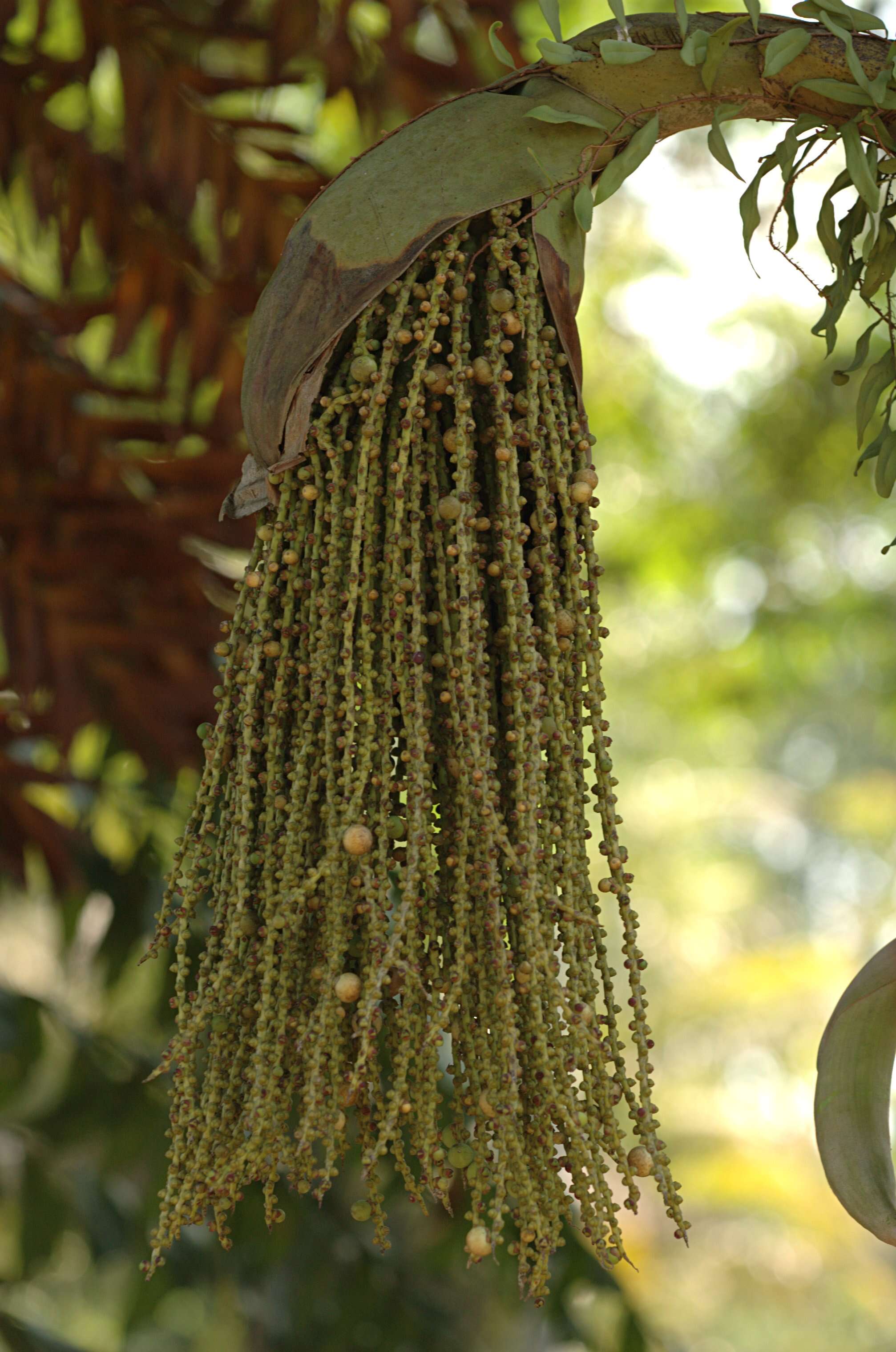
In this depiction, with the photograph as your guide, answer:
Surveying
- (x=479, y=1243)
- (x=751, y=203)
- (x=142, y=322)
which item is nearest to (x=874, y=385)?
(x=751, y=203)

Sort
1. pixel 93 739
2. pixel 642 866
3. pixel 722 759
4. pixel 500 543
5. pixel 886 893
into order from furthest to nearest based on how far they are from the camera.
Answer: pixel 722 759 < pixel 886 893 < pixel 642 866 < pixel 93 739 < pixel 500 543

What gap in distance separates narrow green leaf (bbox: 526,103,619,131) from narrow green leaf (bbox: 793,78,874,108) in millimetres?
93

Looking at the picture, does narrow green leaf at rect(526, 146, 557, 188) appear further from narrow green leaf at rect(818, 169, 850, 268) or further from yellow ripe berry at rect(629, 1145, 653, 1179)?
yellow ripe berry at rect(629, 1145, 653, 1179)

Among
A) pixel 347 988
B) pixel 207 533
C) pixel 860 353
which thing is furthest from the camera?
pixel 207 533

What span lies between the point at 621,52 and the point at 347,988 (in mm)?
444

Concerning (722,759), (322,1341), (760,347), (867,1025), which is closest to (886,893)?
(722,759)

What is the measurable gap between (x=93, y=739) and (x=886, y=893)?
7.01 metres

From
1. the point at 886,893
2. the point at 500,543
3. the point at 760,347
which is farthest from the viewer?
the point at 886,893

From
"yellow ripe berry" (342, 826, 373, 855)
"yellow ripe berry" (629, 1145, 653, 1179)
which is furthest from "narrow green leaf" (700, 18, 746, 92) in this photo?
"yellow ripe berry" (629, 1145, 653, 1179)

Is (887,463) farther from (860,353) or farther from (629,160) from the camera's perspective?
(629,160)

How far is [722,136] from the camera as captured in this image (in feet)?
1.86

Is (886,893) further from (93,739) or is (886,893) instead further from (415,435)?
(415,435)

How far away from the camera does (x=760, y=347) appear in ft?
13.0

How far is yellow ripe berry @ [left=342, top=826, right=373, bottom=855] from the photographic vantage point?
52 centimetres
